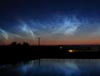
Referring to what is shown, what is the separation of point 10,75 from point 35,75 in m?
1.86

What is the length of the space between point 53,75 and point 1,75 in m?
3.87

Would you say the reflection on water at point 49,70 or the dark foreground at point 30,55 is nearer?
the reflection on water at point 49,70

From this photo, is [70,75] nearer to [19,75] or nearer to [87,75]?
[87,75]

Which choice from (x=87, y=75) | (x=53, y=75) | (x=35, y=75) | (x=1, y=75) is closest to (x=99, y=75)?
(x=87, y=75)

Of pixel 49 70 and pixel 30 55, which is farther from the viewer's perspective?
pixel 30 55

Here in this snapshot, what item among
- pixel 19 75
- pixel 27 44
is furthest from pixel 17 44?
pixel 19 75

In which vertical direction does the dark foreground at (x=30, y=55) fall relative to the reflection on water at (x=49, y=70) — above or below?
above

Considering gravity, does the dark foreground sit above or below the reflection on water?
above

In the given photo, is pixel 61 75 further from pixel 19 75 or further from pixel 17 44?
pixel 17 44

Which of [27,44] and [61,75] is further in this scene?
[27,44]

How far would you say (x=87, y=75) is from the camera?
1842cm

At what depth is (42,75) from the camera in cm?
1819

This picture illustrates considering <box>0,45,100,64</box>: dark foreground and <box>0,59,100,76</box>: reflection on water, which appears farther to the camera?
<box>0,45,100,64</box>: dark foreground

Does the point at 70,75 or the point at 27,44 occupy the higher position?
the point at 27,44
